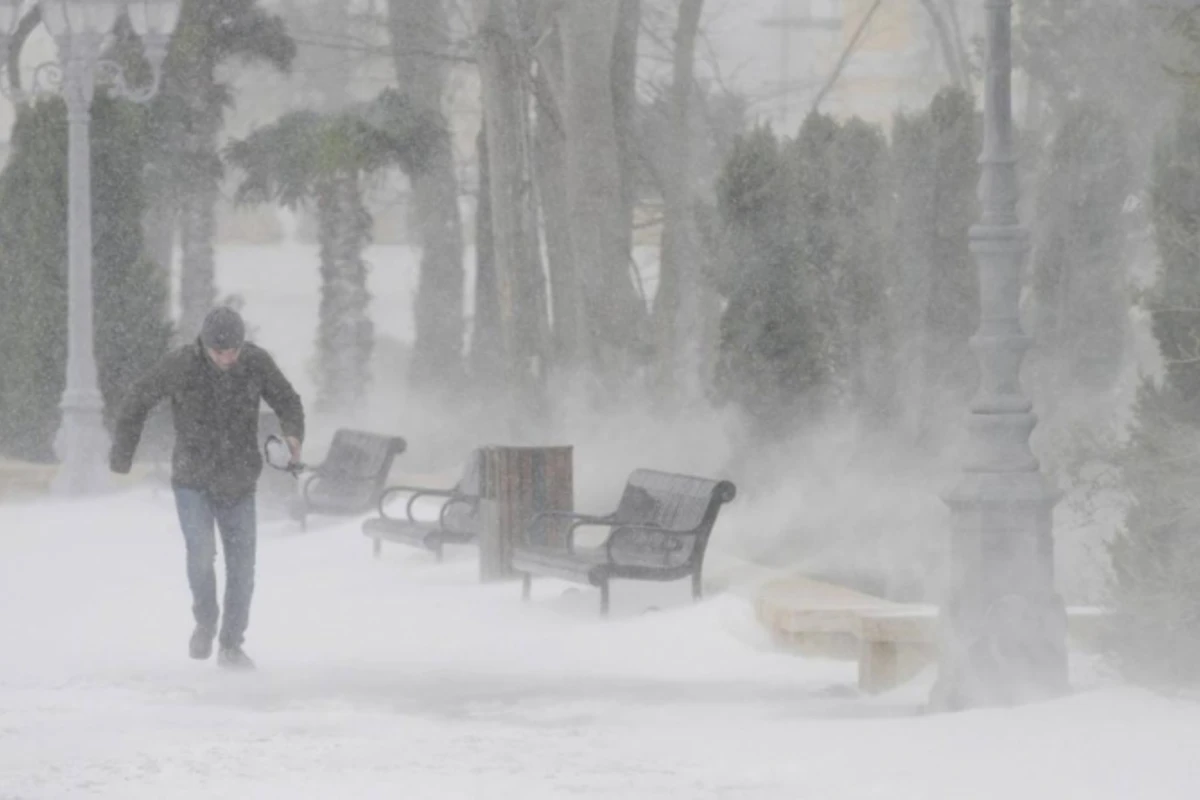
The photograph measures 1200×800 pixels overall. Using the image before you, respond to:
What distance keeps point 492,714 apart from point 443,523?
6.87 metres

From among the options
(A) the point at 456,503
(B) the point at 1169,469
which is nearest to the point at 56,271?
(A) the point at 456,503

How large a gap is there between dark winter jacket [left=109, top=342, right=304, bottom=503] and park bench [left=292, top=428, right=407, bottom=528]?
715cm

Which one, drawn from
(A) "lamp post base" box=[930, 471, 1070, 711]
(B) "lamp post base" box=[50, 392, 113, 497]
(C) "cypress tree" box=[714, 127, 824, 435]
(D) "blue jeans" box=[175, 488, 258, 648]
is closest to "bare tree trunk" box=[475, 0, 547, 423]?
(B) "lamp post base" box=[50, 392, 113, 497]

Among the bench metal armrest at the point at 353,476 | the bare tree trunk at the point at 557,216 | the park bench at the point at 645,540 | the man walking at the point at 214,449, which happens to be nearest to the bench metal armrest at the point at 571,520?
the park bench at the point at 645,540

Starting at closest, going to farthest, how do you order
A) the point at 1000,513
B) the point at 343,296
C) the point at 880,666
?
the point at 1000,513, the point at 880,666, the point at 343,296

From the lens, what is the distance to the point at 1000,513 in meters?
11.2

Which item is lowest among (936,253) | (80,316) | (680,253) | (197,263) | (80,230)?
(80,316)

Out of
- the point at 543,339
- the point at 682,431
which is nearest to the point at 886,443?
the point at 682,431

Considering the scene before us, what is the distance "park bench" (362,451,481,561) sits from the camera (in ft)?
59.3

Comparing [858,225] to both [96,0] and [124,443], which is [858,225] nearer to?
[96,0]

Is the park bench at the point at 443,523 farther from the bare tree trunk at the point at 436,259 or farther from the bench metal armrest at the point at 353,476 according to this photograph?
the bare tree trunk at the point at 436,259

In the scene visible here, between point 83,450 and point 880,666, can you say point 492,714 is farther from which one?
point 83,450

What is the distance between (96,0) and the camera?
77.9 feet

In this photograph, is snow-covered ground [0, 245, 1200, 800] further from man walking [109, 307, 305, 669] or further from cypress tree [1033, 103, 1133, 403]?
cypress tree [1033, 103, 1133, 403]
